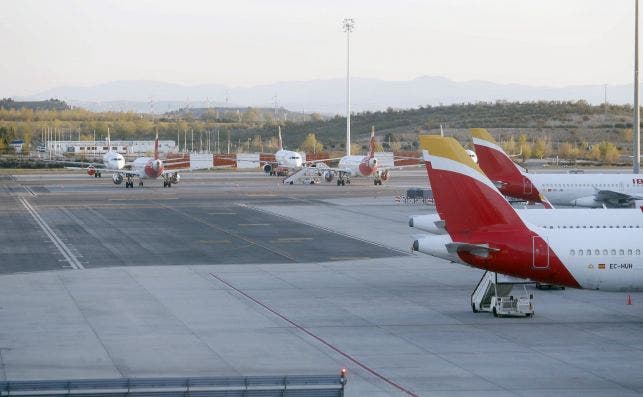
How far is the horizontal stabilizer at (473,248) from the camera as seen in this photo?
34.2m

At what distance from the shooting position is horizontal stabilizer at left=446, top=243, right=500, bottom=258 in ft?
112

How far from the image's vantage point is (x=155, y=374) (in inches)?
1111

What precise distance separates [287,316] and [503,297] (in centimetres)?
737

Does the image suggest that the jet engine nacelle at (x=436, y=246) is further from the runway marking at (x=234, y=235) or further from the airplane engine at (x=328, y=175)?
the airplane engine at (x=328, y=175)

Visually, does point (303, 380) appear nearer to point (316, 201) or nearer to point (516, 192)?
point (516, 192)

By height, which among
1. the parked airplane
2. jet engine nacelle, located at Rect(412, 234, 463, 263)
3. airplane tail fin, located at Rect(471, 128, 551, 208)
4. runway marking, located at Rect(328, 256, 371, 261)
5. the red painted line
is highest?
airplane tail fin, located at Rect(471, 128, 551, 208)

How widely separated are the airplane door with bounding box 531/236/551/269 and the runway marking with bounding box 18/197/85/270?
23919 millimetres

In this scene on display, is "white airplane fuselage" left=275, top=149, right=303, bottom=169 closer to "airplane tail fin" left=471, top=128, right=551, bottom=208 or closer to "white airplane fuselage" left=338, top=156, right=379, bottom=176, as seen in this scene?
"white airplane fuselage" left=338, top=156, right=379, bottom=176

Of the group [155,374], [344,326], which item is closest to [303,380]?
[155,374]

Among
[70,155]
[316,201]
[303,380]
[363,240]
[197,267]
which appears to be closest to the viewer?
[303,380]

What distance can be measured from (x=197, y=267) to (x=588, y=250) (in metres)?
21.6

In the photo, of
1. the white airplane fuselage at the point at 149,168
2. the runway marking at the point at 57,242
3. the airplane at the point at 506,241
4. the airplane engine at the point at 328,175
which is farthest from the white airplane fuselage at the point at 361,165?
the airplane at the point at 506,241

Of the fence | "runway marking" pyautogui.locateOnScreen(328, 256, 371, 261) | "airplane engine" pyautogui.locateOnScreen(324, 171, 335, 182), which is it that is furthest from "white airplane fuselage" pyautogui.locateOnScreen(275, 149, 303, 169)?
the fence

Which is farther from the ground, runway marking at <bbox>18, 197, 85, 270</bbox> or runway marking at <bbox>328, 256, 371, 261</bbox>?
runway marking at <bbox>18, 197, 85, 270</bbox>
